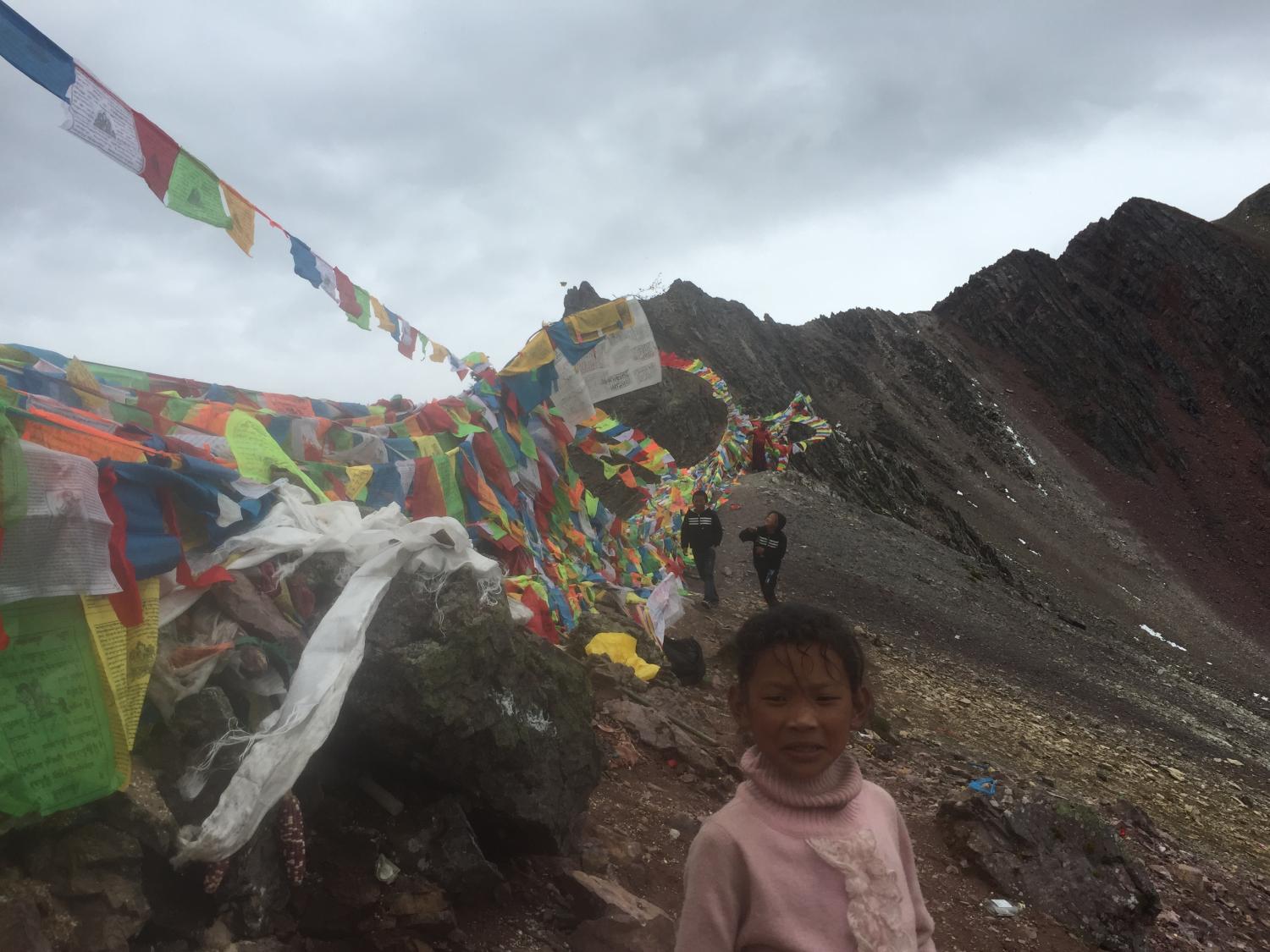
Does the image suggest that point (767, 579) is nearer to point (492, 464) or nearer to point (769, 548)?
point (769, 548)

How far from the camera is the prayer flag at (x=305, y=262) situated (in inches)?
228

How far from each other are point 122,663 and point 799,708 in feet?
7.70

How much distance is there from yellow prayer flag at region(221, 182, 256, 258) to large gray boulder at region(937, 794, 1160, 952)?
6.11 m

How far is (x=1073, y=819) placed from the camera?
568 cm

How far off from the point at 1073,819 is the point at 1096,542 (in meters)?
30.0

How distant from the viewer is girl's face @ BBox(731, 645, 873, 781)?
1.79m

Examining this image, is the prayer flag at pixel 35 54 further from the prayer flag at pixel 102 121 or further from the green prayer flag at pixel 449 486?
the green prayer flag at pixel 449 486

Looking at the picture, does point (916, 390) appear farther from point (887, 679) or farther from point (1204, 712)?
point (887, 679)

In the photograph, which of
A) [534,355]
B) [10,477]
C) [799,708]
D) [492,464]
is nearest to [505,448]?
[492,464]

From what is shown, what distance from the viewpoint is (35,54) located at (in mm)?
3725

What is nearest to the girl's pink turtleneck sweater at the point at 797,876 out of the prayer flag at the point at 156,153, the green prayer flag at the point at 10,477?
the green prayer flag at the point at 10,477

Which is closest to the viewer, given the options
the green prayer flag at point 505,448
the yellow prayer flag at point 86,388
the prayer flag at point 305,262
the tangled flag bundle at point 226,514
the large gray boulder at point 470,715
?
the tangled flag bundle at point 226,514

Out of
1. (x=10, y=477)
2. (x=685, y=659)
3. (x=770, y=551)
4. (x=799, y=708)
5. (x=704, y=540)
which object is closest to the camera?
(x=799, y=708)

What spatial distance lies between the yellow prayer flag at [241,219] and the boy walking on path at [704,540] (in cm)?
658
